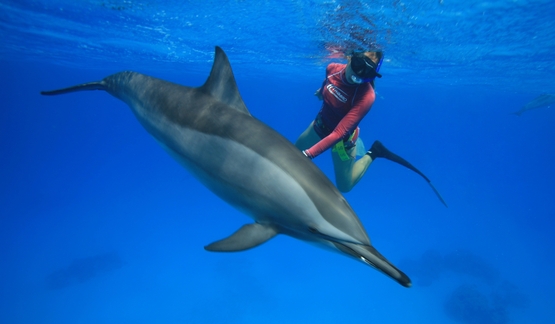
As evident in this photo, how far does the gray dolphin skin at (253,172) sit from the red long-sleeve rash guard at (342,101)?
5.15ft

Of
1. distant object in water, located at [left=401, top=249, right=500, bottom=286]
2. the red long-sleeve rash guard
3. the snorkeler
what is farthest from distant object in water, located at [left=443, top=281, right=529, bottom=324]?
the red long-sleeve rash guard

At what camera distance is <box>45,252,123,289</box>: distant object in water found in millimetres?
15867

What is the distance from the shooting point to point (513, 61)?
1582 cm

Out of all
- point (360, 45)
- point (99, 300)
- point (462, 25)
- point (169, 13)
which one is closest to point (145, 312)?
point (99, 300)

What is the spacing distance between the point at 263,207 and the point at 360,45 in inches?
439

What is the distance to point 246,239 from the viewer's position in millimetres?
2773

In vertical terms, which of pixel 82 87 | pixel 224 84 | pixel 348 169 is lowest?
pixel 224 84

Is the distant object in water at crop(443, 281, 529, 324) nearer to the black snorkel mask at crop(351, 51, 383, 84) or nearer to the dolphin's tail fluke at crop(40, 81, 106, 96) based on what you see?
the black snorkel mask at crop(351, 51, 383, 84)

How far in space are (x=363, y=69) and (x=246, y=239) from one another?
3.89 metres

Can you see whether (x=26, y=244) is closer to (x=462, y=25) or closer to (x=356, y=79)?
(x=356, y=79)

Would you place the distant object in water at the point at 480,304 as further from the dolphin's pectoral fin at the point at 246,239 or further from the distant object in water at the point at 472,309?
the dolphin's pectoral fin at the point at 246,239

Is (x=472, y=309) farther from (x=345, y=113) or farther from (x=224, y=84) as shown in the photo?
(x=224, y=84)

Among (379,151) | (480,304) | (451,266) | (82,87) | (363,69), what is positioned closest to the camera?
(82,87)

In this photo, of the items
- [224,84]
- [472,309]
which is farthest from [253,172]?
[472,309]
